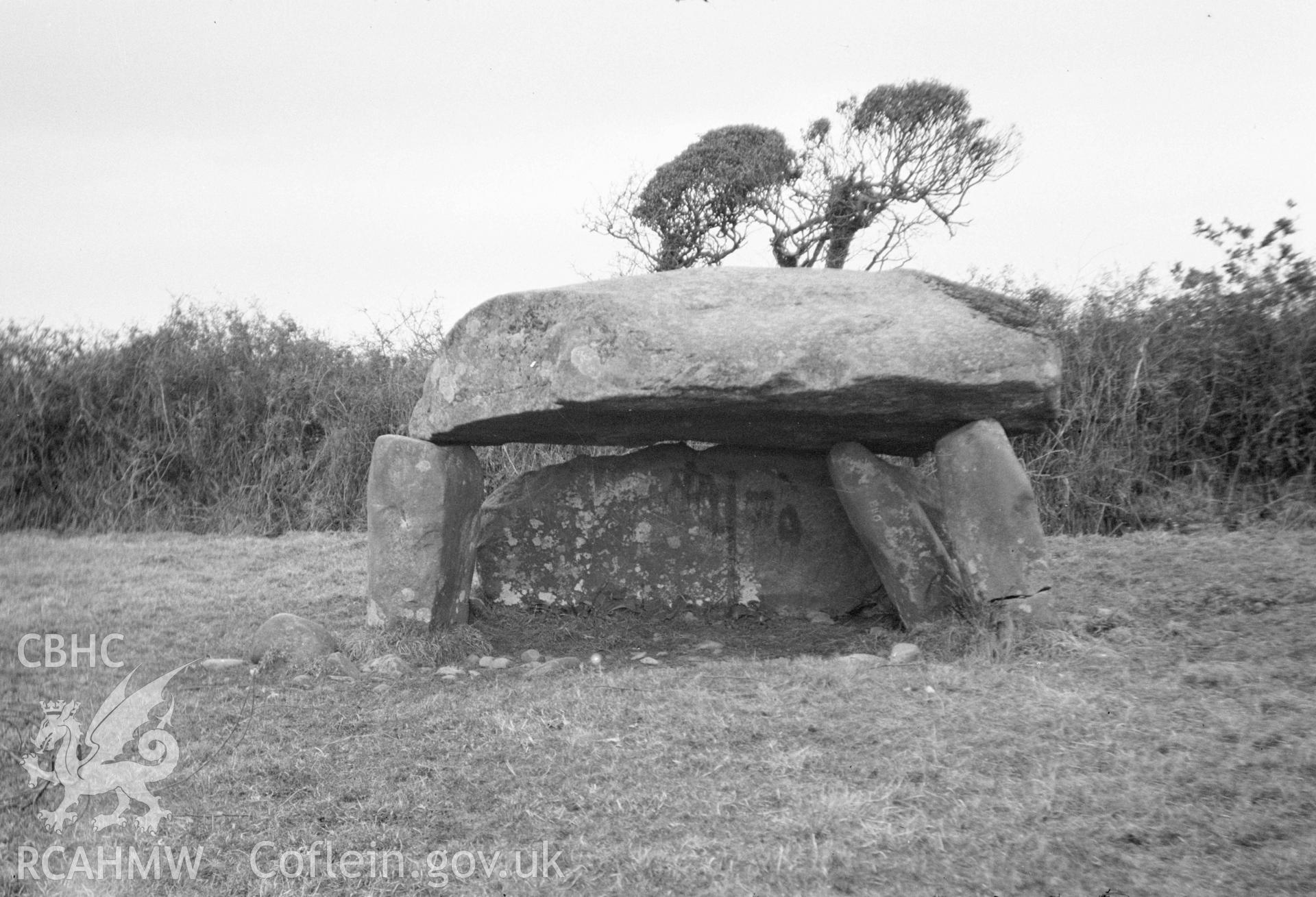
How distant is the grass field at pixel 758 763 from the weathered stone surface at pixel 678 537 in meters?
0.44

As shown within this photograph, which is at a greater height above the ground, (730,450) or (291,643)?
(730,450)

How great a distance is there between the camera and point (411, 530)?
6.61 m

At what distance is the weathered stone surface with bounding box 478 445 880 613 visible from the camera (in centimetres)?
753

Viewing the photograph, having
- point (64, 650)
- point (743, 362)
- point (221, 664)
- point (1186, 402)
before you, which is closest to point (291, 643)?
point (221, 664)

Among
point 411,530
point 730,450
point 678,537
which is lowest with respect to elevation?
point 678,537

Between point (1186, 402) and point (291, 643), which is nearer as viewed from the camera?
point (291, 643)

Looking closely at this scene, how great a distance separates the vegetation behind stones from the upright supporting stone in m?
4.79

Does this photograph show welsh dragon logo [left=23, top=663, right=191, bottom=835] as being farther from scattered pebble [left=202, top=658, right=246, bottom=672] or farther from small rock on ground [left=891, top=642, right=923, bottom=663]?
small rock on ground [left=891, top=642, right=923, bottom=663]

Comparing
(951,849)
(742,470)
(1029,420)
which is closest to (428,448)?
(742,470)

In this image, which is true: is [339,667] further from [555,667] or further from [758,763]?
[758,763]

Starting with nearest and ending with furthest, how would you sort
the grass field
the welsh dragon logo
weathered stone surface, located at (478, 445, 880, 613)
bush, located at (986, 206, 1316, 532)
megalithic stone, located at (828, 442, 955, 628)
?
1. the grass field
2. the welsh dragon logo
3. megalithic stone, located at (828, 442, 955, 628)
4. weathered stone surface, located at (478, 445, 880, 613)
5. bush, located at (986, 206, 1316, 532)

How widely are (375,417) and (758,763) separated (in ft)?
28.5

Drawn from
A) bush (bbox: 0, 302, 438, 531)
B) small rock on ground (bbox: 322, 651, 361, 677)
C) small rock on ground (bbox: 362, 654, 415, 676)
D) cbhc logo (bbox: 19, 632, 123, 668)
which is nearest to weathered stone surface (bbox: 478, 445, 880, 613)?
small rock on ground (bbox: 362, 654, 415, 676)

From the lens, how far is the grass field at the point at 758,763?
138 inches
